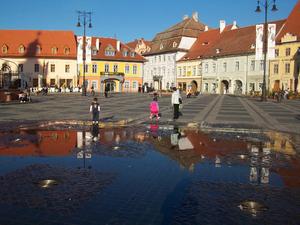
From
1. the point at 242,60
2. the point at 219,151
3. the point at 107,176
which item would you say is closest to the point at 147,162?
the point at 107,176

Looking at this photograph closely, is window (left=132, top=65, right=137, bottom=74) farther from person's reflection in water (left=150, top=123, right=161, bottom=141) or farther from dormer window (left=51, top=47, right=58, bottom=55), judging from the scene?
person's reflection in water (left=150, top=123, right=161, bottom=141)

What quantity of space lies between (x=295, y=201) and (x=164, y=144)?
5964mm

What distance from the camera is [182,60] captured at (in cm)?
8656

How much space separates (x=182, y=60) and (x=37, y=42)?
3168 cm

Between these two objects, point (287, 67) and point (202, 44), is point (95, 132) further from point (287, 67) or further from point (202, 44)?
point (202, 44)

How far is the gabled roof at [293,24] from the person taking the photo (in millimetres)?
62000

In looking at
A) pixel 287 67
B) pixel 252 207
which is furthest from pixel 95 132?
pixel 287 67

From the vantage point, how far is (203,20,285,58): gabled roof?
2694 inches

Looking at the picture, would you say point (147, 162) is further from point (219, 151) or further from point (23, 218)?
point (23, 218)

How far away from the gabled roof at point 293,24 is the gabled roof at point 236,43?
169 cm

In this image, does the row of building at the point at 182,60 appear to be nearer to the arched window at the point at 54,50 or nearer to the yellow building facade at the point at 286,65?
the yellow building facade at the point at 286,65

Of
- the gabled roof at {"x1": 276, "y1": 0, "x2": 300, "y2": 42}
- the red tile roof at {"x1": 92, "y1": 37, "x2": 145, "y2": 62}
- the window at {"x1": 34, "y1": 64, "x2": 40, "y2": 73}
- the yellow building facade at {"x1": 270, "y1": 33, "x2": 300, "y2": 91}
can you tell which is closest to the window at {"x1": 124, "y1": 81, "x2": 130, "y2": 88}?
the red tile roof at {"x1": 92, "y1": 37, "x2": 145, "y2": 62}

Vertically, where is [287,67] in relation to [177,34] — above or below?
below

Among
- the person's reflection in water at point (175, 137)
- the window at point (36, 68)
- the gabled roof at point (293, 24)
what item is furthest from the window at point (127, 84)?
the person's reflection in water at point (175, 137)
